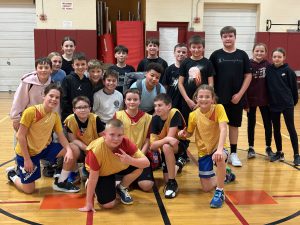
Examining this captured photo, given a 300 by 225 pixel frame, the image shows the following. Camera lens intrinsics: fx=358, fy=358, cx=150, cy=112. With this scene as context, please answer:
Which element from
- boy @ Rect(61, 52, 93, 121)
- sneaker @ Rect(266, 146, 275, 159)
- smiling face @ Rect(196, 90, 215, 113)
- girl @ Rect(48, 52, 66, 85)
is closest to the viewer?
smiling face @ Rect(196, 90, 215, 113)

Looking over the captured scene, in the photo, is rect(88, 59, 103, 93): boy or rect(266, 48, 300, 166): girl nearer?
rect(88, 59, 103, 93): boy

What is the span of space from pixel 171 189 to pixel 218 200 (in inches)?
19.1

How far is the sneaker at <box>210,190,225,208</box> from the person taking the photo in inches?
127

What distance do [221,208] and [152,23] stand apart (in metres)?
8.52

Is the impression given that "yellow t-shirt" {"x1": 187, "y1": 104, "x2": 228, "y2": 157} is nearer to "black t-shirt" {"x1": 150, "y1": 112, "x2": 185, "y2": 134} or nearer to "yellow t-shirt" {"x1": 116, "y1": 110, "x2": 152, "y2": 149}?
"black t-shirt" {"x1": 150, "y1": 112, "x2": 185, "y2": 134}

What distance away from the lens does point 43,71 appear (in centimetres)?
364

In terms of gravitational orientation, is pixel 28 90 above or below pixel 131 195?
above

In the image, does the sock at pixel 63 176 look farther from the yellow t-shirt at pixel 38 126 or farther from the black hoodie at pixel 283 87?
the black hoodie at pixel 283 87

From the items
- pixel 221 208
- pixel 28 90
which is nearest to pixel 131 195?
pixel 221 208

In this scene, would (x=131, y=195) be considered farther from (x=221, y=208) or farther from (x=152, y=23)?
(x=152, y=23)

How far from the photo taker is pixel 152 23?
35.9ft

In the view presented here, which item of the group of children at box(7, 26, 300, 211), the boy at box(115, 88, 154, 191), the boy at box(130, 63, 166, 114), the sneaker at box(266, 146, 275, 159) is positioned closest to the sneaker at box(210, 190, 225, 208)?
the group of children at box(7, 26, 300, 211)

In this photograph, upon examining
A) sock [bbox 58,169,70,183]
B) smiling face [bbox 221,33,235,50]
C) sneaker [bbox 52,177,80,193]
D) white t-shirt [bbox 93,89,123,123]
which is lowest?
sneaker [bbox 52,177,80,193]

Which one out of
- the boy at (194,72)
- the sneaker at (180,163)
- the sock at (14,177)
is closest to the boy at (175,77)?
the boy at (194,72)
